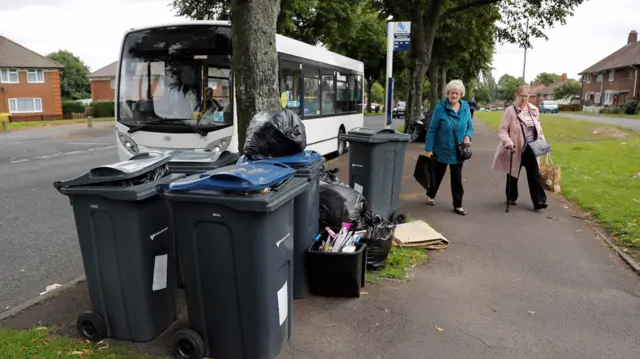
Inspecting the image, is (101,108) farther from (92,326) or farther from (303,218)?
(92,326)

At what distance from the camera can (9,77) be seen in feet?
136

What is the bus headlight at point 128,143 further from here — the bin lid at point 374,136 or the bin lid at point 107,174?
the bin lid at point 107,174

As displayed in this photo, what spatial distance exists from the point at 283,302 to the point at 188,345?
63 centimetres

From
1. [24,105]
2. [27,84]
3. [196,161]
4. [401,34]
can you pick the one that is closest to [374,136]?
[196,161]

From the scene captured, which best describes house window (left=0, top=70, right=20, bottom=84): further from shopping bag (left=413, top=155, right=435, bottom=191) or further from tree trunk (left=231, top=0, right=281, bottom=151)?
shopping bag (left=413, top=155, right=435, bottom=191)

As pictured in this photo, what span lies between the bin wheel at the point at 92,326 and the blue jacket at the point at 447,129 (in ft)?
15.6

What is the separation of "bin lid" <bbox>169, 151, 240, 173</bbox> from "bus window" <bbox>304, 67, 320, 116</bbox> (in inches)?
283

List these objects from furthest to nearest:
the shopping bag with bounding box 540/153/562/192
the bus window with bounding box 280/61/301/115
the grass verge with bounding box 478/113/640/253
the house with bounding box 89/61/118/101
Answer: the house with bounding box 89/61/118/101, the bus window with bounding box 280/61/301/115, the shopping bag with bounding box 540/153/562/192, the grass verge with bounding box 478/113/640/253

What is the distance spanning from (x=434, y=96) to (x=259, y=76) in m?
23.2

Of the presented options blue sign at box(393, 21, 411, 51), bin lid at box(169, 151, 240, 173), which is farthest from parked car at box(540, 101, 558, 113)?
bin lid at box(169, 151, 240, 173)

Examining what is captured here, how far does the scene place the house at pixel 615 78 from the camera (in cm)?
5462

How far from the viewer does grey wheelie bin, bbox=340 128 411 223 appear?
228 inches

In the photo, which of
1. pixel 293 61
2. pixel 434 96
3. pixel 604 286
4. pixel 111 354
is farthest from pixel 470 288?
pixel 434 96

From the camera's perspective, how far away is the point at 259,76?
5160 millimetres
